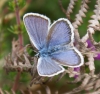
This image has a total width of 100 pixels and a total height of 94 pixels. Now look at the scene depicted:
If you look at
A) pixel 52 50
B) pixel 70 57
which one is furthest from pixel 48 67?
pixel 52 50

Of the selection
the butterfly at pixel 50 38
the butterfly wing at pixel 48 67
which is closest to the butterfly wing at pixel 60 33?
the butterfly at pixel 50 38

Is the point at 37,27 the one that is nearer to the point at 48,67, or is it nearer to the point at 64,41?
the point at 64,41

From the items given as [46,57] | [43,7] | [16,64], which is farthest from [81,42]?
[43,7]

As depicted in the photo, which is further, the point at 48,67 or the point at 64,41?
the point at 64,41

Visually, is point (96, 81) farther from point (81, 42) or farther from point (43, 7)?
point (43, 7)

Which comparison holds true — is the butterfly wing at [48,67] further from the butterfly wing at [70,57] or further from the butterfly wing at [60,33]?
the butterfly wing at [60,33]

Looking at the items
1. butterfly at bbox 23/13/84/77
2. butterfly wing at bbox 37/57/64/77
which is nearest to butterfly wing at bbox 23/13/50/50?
butterfly at bbox 23/13/84/77

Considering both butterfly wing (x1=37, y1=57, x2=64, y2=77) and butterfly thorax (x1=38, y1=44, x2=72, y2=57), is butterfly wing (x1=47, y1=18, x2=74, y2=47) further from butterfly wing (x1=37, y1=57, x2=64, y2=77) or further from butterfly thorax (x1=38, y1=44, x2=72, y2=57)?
butterfly wing (x1=37, y1=57, x2=64, y2=77)

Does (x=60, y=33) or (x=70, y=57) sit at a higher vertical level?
(x=60, y=33)
